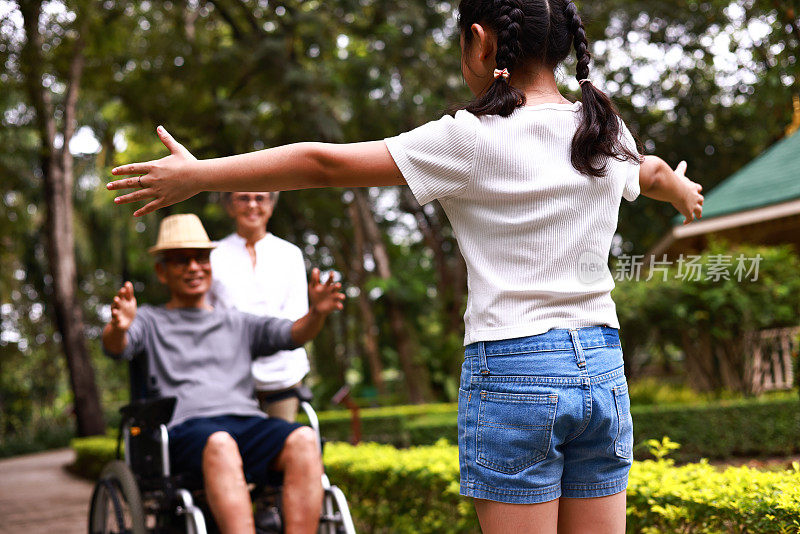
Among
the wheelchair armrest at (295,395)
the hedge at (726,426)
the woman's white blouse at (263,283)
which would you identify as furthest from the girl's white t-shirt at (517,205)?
the hedge at (726,426)

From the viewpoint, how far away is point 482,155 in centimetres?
155

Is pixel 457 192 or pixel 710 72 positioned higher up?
pixel 710 72

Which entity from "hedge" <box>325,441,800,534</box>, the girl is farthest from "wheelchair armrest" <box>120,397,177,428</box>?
the girl

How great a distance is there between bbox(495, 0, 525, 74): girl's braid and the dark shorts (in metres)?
2.16

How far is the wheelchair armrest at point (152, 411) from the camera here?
325 centimetres

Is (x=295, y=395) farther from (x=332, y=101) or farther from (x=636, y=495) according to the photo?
(x=332, y=101)

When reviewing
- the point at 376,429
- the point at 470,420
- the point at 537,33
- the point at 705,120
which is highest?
the point at 705,120

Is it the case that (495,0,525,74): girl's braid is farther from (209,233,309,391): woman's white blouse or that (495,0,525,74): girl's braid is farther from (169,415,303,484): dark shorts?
(209,233,309,391): woman's white blouse

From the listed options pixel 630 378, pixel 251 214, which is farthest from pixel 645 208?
pixel 251 214

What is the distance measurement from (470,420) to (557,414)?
177 mm

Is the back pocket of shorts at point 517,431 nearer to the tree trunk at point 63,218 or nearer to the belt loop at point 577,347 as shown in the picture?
the belt loop at point 577,347

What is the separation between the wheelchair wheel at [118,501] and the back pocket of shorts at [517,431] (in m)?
2.06

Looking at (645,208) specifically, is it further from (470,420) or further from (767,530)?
(470,420)

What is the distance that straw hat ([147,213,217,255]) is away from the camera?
3758 mm
